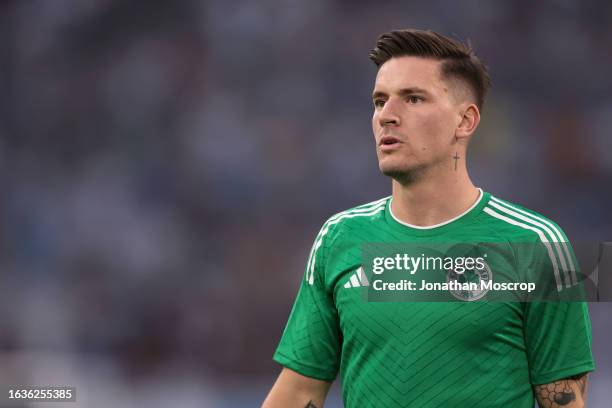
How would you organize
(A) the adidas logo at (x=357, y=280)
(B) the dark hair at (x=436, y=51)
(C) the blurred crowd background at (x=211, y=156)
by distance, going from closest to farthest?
(A) the adidas logo at (x=357, y=280)
(B) the dark hair at (x=436, y=51)
(C) the blurred crowd background at (x=211, y=156)

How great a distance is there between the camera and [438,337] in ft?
9.28

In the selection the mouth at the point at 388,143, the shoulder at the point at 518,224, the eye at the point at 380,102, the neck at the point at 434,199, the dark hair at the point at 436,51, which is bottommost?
the shoulder at the point at 518,224

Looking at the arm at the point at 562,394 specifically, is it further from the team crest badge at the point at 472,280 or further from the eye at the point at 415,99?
the eye at the point at 415,99

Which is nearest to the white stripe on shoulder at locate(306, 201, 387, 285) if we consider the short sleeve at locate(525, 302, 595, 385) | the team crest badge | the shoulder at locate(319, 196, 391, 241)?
the shoulder at locate(319, 196, 391, 241)

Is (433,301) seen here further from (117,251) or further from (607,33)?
(607,33)

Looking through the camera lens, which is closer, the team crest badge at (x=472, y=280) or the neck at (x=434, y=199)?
the team crest badge at (x=472, y=280)

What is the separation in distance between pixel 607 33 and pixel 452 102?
723 cm

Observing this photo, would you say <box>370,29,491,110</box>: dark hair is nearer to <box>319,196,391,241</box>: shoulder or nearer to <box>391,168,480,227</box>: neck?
<box>391,168,480,227</box>: neck

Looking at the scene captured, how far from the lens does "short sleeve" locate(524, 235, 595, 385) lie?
2768 mm

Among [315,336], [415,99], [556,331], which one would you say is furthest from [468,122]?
[315,336]

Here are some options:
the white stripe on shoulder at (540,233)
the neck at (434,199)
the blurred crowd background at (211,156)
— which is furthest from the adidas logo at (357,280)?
the blurred crowd background at (211,156)

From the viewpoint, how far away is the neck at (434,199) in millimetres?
3029

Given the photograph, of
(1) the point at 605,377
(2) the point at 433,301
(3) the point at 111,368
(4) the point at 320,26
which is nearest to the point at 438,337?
(2) the point at 433,301

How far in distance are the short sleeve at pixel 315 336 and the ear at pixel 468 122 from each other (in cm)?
64
